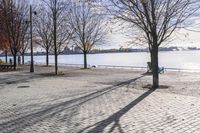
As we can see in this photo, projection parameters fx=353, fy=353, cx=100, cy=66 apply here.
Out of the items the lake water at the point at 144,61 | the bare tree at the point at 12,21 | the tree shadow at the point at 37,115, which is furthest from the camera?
the lake water at the point at 144,61

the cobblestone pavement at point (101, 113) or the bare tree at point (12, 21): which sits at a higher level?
the bare tree at point (12, 21)

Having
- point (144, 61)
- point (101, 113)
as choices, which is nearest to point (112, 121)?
point (101, 113)

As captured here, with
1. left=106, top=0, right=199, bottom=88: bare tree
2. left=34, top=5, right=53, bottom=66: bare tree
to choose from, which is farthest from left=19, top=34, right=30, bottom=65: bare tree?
left=106, top=0, right=199, bottom=88: bare tree

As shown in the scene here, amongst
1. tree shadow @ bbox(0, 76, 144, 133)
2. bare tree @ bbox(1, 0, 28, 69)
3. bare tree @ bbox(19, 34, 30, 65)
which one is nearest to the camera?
tree shadow @ bbox(0, 76, 144, 133)

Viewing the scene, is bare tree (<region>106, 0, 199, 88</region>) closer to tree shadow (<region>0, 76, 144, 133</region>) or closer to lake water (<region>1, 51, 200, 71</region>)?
tree shadow (<region>0, 76, 144, 133</region>)

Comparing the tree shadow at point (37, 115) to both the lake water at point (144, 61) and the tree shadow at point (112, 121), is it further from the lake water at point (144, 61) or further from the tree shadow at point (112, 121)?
the lake water at point (144, 61)

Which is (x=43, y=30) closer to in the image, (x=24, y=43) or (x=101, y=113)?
(x=24, y=43)

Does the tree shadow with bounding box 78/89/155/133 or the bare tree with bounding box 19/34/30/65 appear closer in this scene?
the tree shadow with bounding box 78/89/155/133

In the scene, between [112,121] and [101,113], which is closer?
[112,121]

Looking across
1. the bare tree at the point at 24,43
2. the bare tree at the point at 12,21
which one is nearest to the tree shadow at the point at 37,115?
the bare tree at the point at 12,21

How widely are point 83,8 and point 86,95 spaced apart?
97.6ft

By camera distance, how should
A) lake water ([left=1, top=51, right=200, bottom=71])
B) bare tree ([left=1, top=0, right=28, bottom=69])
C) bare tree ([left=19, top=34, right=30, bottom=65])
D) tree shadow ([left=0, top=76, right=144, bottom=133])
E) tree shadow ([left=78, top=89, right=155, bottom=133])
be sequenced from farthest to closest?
lake water ([left=1, top=51, right=200, bottom=71])
bare tree ([left=19, top=34, right=30, bottom=65])
bare tree ([left=1, top=0, right=28, bottom=69])
tree shadow ([left=0, top=76, right=144, bottom=133])
tree shadow ([left=78, top=89, right=155, bottom=133])

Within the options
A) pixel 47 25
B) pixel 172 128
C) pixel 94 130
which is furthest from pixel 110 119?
pixel 47 25

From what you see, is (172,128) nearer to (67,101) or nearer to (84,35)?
(67,101)
